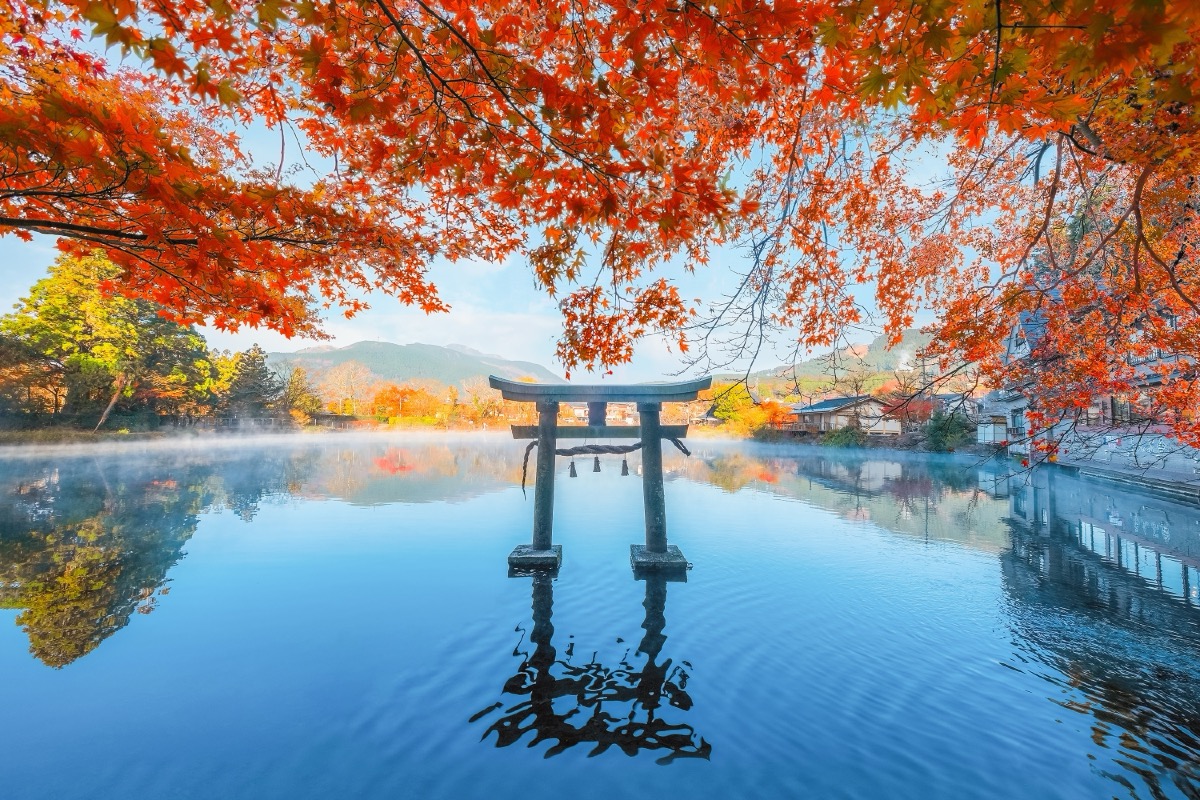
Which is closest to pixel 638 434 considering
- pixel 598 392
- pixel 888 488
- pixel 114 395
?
pixel 598 392

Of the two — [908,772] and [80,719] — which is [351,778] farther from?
[908,772]

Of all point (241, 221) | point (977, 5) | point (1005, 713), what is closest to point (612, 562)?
point (1005, 713)

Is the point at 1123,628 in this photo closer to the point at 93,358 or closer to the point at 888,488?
the point at 888,488

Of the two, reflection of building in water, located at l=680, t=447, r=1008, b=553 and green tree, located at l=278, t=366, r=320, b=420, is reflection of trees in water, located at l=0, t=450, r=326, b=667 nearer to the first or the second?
reflection of building in water, located at l=680, t=447, r=1008, b=553

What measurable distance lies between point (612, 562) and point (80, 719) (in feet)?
21.5

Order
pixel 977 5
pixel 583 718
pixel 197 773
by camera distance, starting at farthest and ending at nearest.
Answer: pixel 583 718 < pixel 197 773 < pixel 977 5

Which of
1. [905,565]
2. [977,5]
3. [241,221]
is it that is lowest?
[905,565]

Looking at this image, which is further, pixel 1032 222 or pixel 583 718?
pixel 1032 222

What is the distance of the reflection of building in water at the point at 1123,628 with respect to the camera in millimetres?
3789

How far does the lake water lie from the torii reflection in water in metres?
0.03

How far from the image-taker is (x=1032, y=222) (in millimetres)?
7363

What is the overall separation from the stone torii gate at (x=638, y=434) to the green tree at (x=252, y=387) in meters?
41.0

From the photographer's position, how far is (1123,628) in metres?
6.06

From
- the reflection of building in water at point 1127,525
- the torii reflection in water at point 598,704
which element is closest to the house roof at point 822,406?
the reflection of building in water at point 1127,525
